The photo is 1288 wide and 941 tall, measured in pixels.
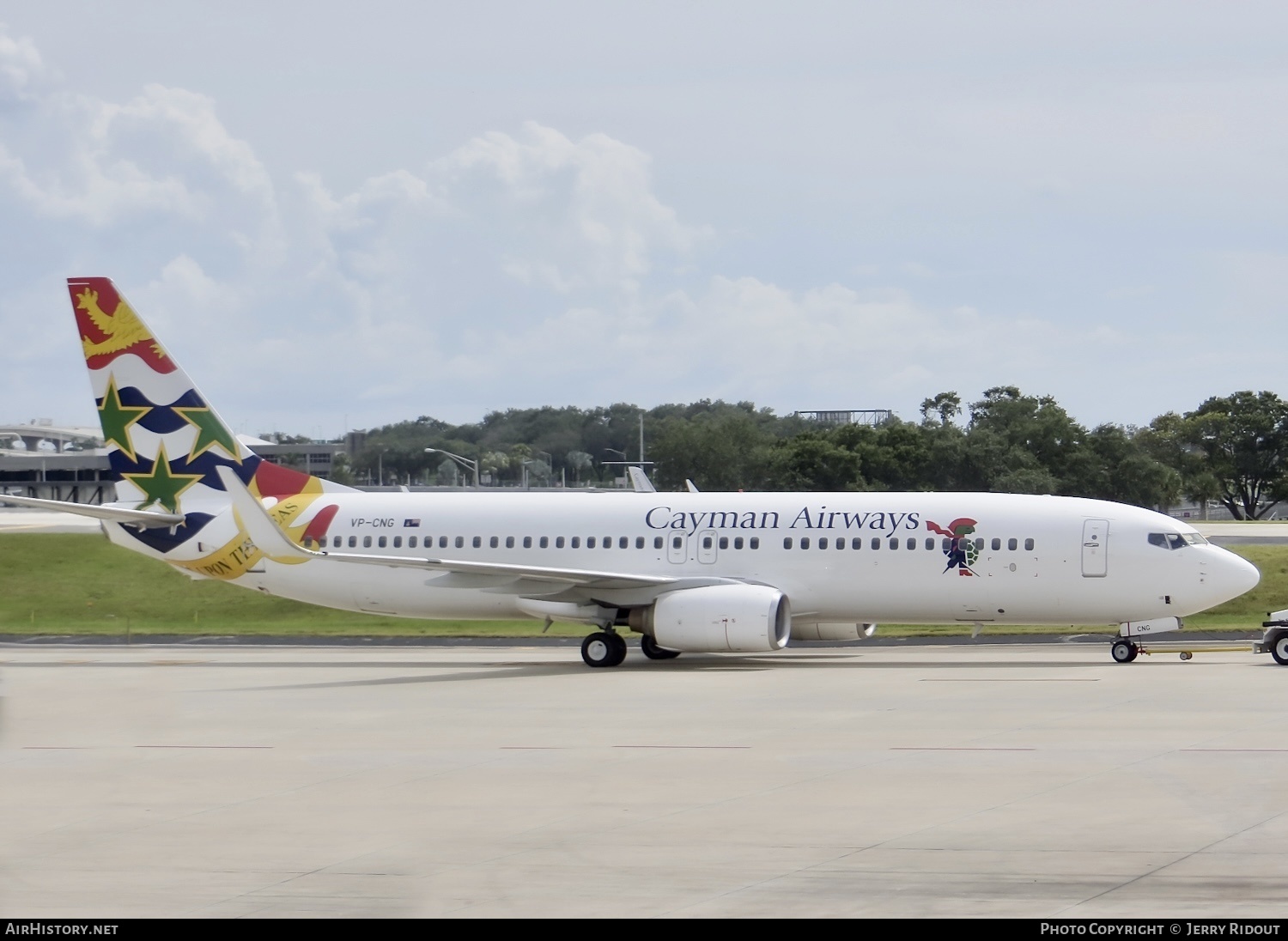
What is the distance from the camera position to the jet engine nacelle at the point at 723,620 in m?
29.8

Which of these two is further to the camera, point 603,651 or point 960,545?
point 603,651

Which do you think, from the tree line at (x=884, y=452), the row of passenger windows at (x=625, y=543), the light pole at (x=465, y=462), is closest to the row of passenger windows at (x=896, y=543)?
the row of passenger windows at (x=625, y=543)

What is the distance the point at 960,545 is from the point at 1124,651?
12.4 ft

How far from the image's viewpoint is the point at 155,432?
36.0 meters

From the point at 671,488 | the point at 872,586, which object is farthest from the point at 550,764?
the point at 671,488

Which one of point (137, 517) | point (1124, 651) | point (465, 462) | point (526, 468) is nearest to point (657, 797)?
point (1124, 651)

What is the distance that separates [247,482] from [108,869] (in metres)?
24.9

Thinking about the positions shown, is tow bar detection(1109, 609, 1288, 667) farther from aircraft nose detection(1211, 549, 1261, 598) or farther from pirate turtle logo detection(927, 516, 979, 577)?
pirate turtle logo detection(927, 516, 979, 577)

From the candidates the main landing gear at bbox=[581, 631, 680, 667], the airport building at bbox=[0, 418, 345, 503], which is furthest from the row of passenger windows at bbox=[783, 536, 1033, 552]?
the airport building at bbox=[0, 418, 345, 503]

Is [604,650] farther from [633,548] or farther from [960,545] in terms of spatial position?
[960,545]

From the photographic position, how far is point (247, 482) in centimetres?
3625

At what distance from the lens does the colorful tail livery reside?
117ft

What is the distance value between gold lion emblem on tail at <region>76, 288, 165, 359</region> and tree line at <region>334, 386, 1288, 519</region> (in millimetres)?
44513

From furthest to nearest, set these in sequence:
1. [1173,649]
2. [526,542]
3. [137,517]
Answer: [137,517] → [526,542] → [1173,649]
